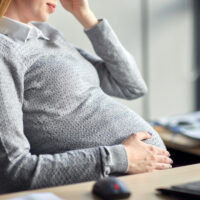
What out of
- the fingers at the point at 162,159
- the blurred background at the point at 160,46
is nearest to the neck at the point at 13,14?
the fingers at the point at 162,159

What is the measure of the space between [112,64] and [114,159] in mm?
579

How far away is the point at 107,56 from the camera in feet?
5.54

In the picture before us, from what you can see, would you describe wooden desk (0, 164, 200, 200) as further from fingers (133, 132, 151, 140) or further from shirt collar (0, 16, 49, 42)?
shirt collar (0, 16, 49, 42)

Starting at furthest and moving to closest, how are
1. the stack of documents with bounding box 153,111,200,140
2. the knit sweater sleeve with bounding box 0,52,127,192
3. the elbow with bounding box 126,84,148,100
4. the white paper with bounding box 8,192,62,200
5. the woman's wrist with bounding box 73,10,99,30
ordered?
the stack of documents with bounding box 153,111,200,140, the elbow with bounding box 126,84,148,100, the woman's wrist with bounding box 73,10,99,30, the knit sweater sleeve with bounding box 0,52,127,192, the white paper with bounding box 8,192,62,200

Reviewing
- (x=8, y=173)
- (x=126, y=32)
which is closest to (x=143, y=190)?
(x=8, y=173)

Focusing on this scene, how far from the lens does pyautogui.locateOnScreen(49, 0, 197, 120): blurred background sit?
2.85 meters

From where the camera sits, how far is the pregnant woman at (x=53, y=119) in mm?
1185

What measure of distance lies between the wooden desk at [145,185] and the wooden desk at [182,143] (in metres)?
0.67

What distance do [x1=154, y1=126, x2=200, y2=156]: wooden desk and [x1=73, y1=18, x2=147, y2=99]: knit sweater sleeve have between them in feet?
0.99

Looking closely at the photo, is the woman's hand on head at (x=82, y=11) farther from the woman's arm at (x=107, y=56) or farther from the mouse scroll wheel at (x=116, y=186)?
the mouse scroll wheel at (x=116, y=186)

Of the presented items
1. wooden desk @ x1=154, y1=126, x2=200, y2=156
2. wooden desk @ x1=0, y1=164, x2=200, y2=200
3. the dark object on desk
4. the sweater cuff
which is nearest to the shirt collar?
the sweater cuff

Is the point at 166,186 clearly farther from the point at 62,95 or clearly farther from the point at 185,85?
the point at 185,85

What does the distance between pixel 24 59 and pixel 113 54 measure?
0.46 meters

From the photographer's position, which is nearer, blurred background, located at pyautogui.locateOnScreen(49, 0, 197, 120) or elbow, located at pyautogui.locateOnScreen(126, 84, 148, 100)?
elbow, located at pyautogui.locateOnScreen(126, 84, 148, 100)
